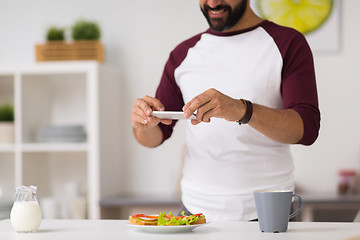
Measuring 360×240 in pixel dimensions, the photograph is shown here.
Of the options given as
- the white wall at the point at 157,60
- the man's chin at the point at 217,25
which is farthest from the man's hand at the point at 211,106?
the white wall at the point at 157,60

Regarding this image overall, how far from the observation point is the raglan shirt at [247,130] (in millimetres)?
1838

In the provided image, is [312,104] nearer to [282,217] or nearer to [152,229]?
[282,217]

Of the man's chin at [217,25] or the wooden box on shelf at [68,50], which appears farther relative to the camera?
the wooden box on shelf at [68,50]

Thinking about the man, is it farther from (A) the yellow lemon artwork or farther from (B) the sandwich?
(A) the yellow lemon artwork

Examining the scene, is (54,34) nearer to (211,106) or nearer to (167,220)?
A: (211,106)

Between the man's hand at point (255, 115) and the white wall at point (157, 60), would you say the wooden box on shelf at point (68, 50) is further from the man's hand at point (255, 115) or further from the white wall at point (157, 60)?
the man's hand at point (255, 115)

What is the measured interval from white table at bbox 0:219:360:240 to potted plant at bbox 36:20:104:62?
2.20 m

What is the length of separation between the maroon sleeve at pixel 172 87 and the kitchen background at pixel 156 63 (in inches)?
64.5

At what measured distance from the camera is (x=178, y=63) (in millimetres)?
2100

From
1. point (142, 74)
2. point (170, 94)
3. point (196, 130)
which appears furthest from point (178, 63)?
point (142, 74)

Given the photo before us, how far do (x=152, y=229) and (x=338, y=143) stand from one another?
2433 mm

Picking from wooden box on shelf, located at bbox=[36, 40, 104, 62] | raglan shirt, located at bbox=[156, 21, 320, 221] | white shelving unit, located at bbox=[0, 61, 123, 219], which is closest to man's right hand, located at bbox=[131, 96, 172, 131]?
raglan shirt, located at bbox=[156, 21, 320, 221]

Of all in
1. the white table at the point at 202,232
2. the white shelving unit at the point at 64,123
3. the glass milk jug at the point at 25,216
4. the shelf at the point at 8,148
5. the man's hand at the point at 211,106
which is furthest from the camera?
the shelf at the point at 8,148

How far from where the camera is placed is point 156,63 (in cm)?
381
